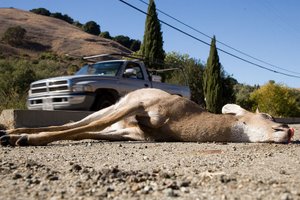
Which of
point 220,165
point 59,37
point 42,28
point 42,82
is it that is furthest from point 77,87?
point 42,28

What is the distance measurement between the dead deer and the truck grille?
4.89 metres

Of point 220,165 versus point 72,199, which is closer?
point 72,199

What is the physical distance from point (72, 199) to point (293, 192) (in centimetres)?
131

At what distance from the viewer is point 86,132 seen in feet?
21.0

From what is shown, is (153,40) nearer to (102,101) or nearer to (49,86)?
(49,86)

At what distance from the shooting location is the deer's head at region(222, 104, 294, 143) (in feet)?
20.7

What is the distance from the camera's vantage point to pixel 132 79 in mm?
12922

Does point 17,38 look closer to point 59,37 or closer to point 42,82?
point 59,37

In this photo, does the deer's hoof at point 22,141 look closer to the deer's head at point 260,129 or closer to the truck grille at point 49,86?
the deer's head at point 260,129

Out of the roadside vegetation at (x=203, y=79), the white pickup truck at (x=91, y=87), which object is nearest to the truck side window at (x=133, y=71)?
the white pickup truck at (x=91, y=87)

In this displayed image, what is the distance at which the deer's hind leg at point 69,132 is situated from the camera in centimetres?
574

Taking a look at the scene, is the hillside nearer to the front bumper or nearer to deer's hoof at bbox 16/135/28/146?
the front bumper

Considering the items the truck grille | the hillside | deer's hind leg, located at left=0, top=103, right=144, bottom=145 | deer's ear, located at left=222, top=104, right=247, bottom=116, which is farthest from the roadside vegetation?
the hillside

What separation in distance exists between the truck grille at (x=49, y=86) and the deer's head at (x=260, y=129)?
597cm
